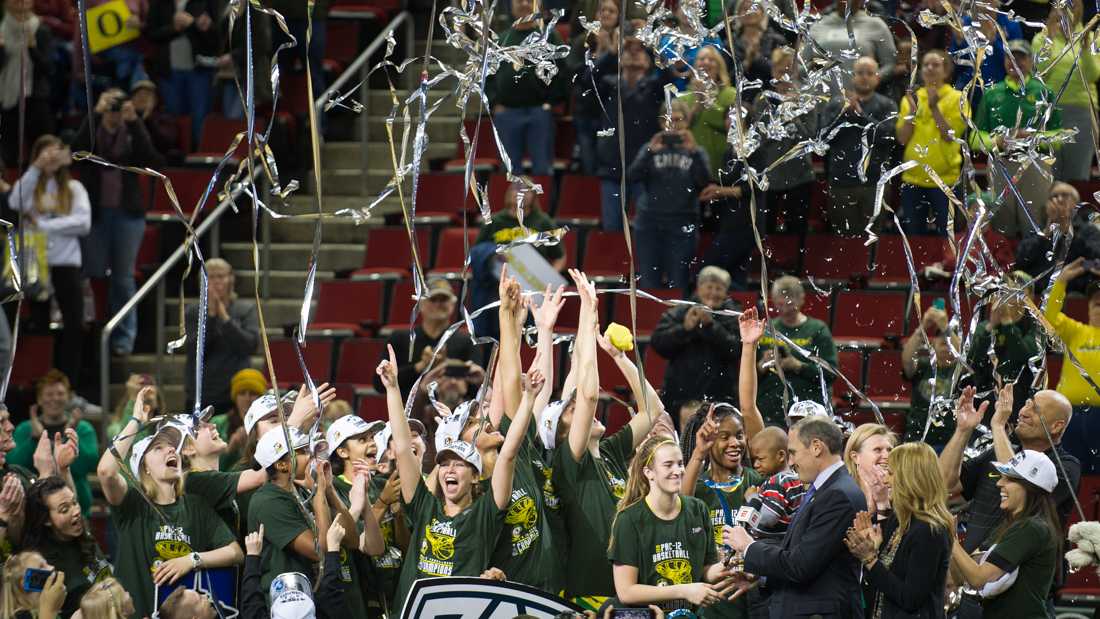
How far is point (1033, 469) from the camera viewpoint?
738cm

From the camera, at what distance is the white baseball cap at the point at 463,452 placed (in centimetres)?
736

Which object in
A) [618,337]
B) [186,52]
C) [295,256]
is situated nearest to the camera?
[618,337]

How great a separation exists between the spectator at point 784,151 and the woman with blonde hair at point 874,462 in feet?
7.84

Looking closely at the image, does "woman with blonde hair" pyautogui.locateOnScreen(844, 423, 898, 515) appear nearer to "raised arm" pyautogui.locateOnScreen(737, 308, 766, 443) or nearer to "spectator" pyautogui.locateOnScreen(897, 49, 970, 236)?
"raised arm" pyautogui.locateOnScreen(737, 308, 766, 443)

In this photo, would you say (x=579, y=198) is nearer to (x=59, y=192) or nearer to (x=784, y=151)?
(x=784, y=151)

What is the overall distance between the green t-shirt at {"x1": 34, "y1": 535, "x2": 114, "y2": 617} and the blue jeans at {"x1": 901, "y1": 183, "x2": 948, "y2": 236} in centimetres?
512

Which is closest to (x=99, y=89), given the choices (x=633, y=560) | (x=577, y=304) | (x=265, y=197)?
(x=265, y=197)

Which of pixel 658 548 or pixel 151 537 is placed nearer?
pixel 658 548

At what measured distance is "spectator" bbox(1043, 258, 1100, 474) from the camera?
31.5 ft

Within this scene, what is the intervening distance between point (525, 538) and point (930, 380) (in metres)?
2.81

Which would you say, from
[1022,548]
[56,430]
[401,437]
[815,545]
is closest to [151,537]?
[401,437]

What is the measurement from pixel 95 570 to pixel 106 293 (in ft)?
17.0

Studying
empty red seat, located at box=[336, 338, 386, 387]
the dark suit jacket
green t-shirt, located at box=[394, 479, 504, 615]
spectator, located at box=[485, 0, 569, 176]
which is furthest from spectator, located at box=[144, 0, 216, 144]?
the dark suit jacket

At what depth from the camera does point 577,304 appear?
39.7ft
